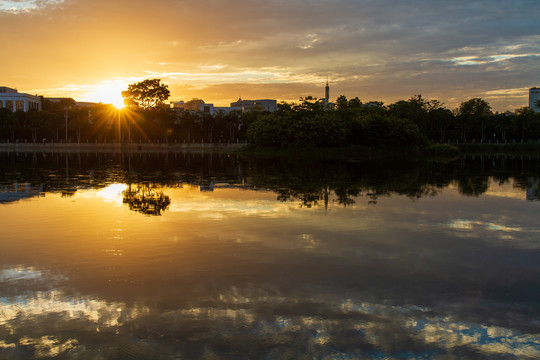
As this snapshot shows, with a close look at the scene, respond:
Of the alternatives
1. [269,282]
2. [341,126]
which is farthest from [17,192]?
[341,126]

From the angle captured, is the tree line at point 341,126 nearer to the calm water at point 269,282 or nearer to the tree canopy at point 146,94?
the tree canopy at point 146,94

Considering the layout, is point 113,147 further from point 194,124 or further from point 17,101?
point 17,101

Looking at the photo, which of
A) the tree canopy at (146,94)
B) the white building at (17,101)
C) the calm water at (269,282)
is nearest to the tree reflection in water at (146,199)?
the calm water at (269,282)

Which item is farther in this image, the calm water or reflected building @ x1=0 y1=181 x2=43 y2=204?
reflected building @ x1=0 y1=181 x2=43 y2=204

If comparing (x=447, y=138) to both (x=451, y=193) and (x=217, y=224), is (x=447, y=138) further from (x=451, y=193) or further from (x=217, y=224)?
(x=217, y=224)

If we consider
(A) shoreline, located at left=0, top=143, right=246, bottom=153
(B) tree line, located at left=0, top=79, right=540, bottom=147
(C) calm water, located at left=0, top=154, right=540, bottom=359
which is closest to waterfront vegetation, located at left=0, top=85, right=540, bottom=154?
(B) tree line, located at left=0, top=79, right=540, bottom=147

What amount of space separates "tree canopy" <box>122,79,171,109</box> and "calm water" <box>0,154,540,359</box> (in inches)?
3967

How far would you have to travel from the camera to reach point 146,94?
374ft

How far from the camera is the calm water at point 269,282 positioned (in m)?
6.36

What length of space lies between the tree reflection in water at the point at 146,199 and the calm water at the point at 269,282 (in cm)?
21

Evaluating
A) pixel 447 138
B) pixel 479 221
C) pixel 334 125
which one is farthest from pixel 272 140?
pixel 479 221

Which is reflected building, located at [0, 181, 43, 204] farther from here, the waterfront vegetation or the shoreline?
the shoreline

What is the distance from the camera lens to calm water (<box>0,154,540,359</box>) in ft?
20.9

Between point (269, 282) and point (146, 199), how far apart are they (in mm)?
12123
